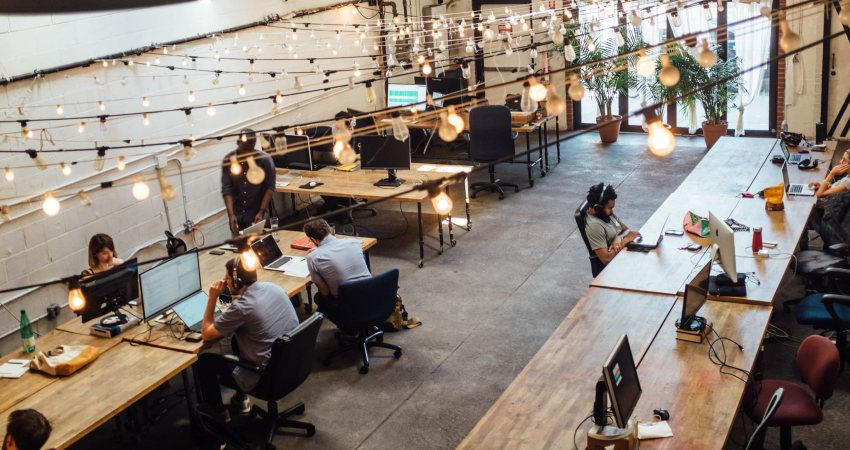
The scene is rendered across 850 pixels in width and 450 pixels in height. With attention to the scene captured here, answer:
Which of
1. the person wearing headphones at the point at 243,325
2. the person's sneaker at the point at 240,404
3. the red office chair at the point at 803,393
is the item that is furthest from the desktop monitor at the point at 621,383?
the person's sneaker at the point at 240,404

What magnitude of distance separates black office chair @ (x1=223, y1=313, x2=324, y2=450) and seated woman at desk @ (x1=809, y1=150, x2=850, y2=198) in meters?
4.75

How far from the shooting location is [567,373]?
16.7ft

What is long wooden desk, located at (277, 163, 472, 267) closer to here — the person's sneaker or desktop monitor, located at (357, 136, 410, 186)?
desktop monitor, located at (357, 136, 410, 186)

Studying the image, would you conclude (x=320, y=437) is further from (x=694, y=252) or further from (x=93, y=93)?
(x=93, y=93)

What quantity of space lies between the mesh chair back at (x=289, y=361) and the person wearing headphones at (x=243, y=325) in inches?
5.2

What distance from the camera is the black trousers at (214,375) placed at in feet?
19.8

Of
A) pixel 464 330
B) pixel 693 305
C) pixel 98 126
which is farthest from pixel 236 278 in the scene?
pixel 98 126

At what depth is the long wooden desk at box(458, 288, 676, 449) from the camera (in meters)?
4.50

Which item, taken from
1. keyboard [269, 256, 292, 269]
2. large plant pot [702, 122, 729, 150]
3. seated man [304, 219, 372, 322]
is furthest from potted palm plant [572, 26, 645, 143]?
seated man [304, 219, 372, 322]

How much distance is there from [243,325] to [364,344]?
4.49ft

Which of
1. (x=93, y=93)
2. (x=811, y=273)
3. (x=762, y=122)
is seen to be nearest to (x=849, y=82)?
(x=762, y=122)

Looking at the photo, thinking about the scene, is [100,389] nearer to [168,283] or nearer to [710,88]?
[168,283]

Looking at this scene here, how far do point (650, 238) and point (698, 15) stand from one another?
23.4 feet

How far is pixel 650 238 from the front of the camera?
23.2 feet
